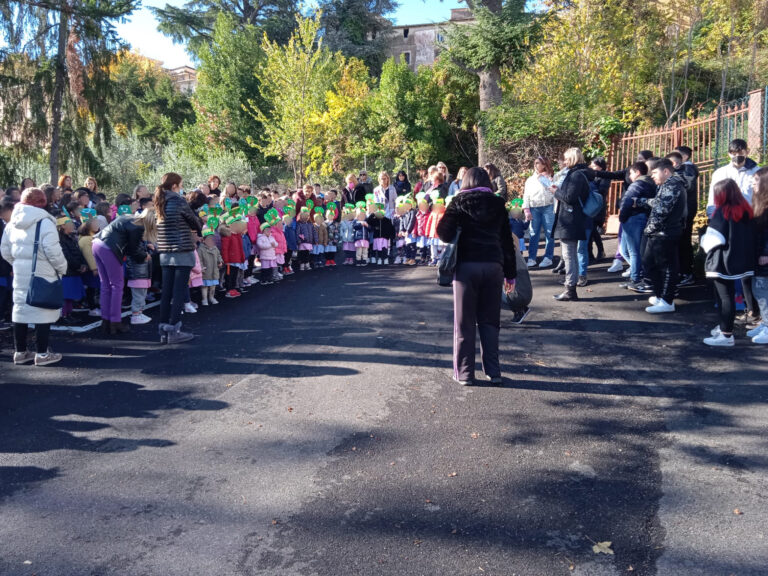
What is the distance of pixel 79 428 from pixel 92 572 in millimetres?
2379

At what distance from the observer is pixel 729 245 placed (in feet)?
23.0

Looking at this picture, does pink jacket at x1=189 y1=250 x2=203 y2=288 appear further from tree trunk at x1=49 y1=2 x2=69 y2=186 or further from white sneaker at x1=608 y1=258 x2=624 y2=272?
tree trunk at x1=49 y1=2 x2=69 y2=186

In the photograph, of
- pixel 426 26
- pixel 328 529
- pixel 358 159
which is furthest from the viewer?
pixel 426 26

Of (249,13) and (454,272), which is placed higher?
(249,13)

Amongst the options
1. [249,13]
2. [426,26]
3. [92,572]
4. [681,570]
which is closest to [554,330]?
[681,570]

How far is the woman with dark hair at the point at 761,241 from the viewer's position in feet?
22.7

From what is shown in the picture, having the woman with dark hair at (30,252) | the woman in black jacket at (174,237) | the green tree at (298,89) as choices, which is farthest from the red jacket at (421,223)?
the green tree at (298,89)

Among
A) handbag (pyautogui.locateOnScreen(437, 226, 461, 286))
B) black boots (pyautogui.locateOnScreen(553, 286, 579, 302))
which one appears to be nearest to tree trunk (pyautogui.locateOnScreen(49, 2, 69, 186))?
black boots (pyautogui.locateOnScreen(553, 286, 579, 302))

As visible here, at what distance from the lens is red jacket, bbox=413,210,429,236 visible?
13.2 meters

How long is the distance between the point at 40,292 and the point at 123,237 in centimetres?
175

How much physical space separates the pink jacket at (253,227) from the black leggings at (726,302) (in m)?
8.19

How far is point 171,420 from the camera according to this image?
561cm

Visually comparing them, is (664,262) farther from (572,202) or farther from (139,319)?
(139,319)

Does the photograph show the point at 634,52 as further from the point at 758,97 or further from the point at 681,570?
the point at 681,570
